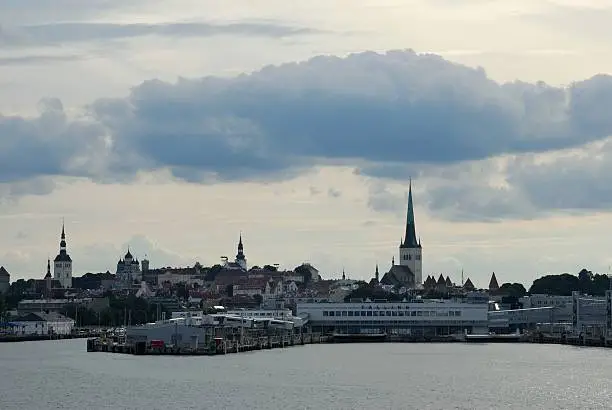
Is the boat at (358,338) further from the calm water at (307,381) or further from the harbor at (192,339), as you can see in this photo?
the calm water at (307,381)

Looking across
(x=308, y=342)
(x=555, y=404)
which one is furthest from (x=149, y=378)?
(x=308, y=342)

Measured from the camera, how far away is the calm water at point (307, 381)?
79.2 meters

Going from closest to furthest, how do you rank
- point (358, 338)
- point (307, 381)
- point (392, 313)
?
point (307, 381), point (358, 338), point (392, 313)

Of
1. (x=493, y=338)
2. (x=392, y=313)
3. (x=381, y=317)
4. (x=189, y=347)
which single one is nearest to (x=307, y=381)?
(x=189, y=347)

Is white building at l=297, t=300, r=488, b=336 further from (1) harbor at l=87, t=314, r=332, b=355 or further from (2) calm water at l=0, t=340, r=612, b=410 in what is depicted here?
(2) calm water at l=0, t=340, r=612, b=410

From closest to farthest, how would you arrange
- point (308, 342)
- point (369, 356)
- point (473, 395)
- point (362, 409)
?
point (362, 409), point (473, 395), point (369, 356), point (308, 342)

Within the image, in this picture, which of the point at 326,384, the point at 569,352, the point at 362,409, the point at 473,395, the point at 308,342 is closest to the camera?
the point at 362,409

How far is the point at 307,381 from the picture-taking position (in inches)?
3716

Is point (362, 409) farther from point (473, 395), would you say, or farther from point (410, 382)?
point (410, 382)

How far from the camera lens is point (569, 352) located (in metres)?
143

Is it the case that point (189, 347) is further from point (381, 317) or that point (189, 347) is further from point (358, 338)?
point (381, 317)

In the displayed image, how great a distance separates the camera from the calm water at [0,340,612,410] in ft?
260

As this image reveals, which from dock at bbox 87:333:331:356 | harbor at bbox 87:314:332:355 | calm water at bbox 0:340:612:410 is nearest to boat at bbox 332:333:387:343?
harbor at bbox 87:314:332:355

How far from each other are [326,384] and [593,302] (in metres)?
102
